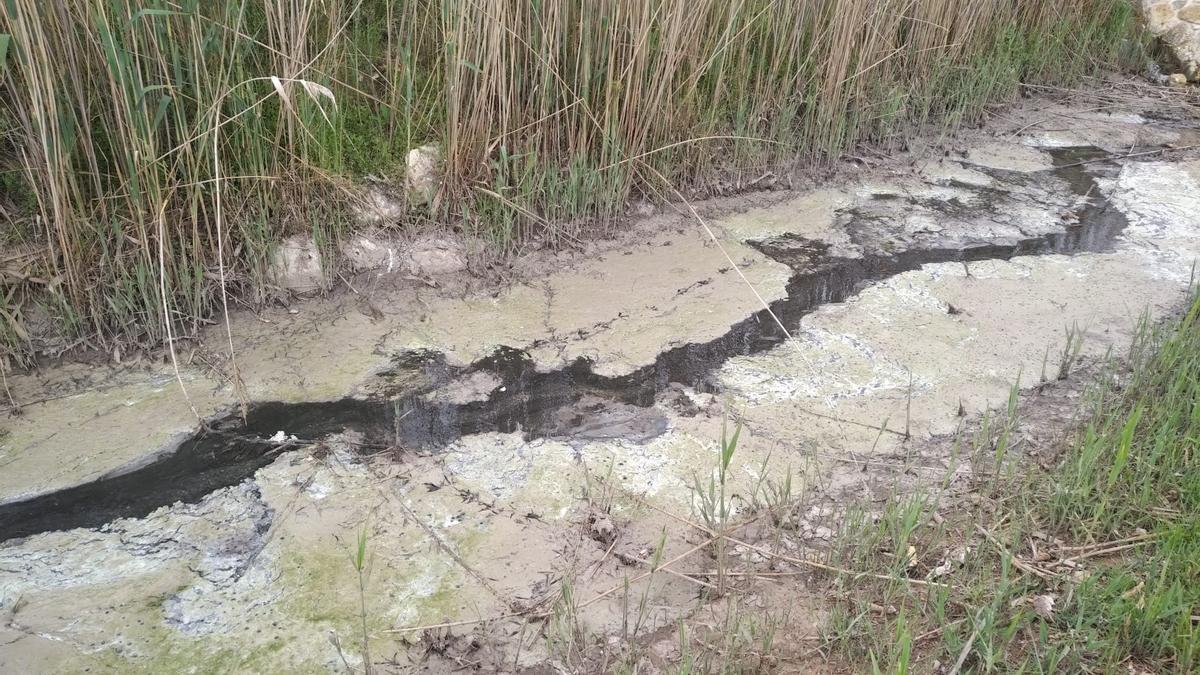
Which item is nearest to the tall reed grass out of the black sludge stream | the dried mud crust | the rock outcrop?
the dried mud crust

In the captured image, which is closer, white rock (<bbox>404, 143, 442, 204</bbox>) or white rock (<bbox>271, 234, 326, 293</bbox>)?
white rock (<bbox>271, 234, 326, 293</bbox>)

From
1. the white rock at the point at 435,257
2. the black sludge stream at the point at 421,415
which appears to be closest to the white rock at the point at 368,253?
the white rock at the point at 435,257

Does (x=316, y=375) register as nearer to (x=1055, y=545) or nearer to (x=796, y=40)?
(x=1055, y=545)

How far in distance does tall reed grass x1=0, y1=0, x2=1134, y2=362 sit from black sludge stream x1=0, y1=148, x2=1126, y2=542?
475 millimetres

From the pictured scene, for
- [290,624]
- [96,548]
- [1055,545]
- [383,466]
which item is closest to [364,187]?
[383,466]

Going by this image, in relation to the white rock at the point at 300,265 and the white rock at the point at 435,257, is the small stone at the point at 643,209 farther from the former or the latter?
the white rock at the point at 300,265

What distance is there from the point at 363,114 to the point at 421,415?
1095 mm

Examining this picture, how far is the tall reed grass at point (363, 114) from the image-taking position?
2.21 m

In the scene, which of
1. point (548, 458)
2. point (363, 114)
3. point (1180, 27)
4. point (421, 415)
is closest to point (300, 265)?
point (363, 114)

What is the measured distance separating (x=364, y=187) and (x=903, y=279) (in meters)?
1.66

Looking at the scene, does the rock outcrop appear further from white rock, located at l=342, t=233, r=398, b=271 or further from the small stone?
white rock, located at l=342, t=233, r=398, b=271

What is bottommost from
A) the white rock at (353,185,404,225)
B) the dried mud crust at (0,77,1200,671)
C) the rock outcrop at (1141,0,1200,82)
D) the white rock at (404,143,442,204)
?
the dried mud crust at (0,77,1200,671)

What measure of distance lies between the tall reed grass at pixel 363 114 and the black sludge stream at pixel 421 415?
18.7 inches

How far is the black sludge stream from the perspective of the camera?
1.89 meters
